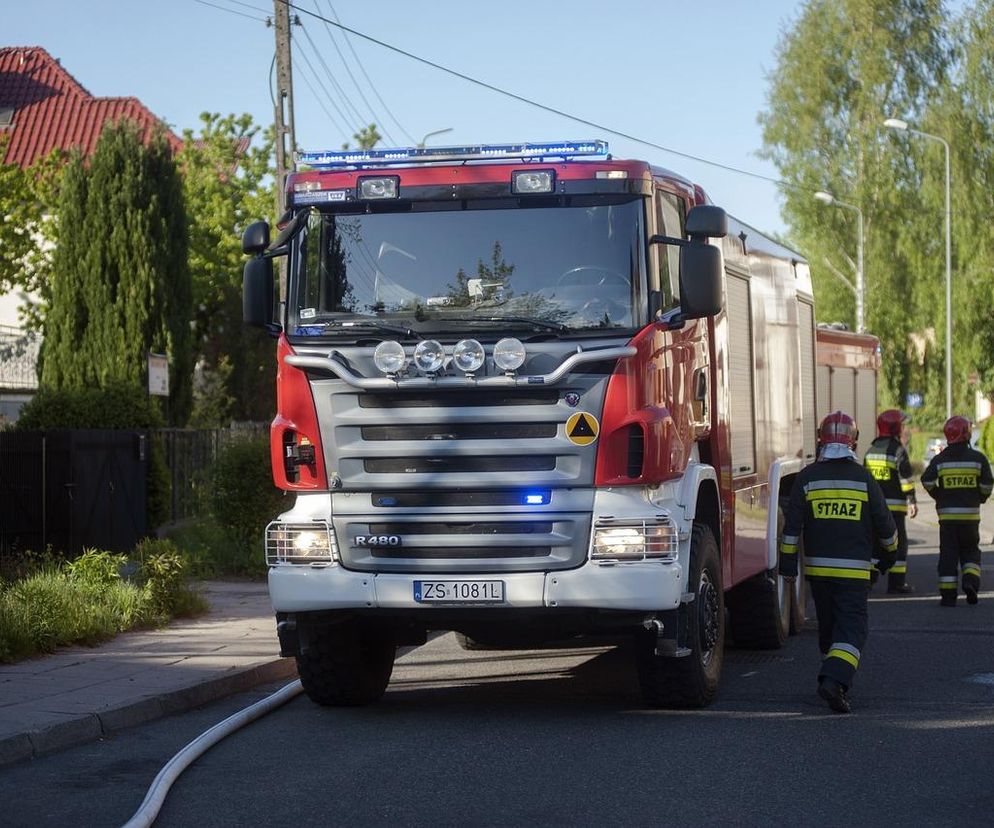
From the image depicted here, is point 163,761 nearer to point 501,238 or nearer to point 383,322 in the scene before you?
point 383,322

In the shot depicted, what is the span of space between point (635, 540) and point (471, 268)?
177 cm

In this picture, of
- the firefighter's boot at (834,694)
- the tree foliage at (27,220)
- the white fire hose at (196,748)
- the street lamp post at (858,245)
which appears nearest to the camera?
the white fire hose at (196,748)

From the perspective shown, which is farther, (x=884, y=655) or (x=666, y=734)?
(x=884, y=655)

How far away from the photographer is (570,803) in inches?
280

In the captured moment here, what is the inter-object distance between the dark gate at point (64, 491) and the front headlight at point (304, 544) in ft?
26.6

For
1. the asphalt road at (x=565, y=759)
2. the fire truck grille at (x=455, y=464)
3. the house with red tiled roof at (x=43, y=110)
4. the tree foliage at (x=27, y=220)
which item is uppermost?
the house with red tiled roof at (x=43, y=110)

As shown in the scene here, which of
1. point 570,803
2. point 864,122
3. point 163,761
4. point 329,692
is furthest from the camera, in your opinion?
point 864,122

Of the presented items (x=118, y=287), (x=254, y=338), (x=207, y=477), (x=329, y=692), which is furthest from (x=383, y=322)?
(x=254, y=338)

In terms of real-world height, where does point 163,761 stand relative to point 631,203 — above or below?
below

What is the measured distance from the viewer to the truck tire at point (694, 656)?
9414mm

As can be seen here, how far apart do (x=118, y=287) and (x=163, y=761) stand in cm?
2107

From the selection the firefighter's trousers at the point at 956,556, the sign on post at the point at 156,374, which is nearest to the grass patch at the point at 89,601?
the sign on post at the point at 156,374

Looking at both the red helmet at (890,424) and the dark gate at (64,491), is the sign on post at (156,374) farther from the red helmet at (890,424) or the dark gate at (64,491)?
the red helmet at (890,424)

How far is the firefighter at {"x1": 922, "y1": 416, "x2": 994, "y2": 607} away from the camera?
15781 mm
